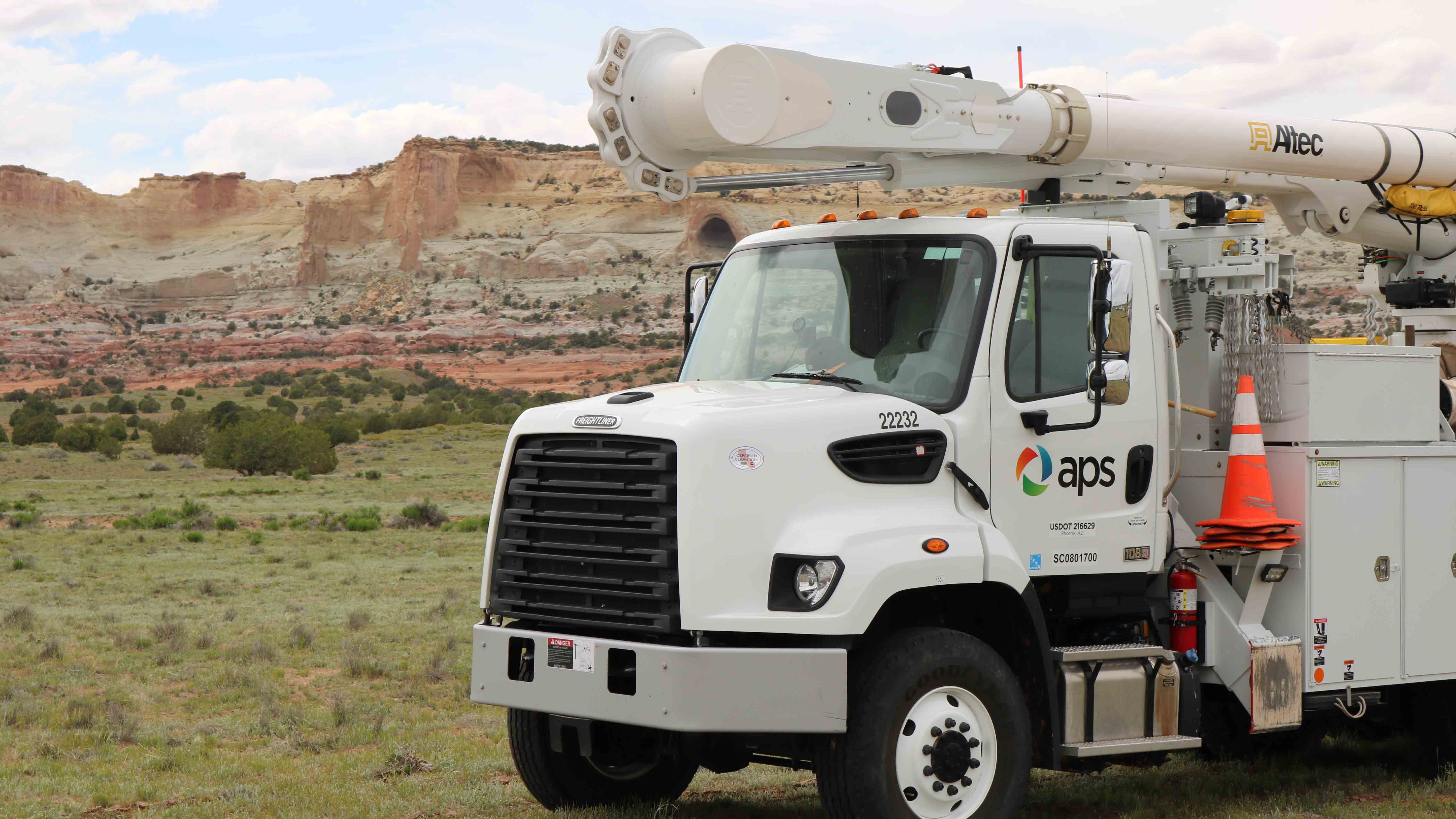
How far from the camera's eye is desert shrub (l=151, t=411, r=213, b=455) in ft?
160

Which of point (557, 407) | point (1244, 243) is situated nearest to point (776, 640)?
point (557, 407)

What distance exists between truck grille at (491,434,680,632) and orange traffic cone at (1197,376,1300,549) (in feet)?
11.1

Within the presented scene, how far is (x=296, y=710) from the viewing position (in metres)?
12.3

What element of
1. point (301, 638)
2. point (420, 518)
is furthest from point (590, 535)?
point (420, 518)

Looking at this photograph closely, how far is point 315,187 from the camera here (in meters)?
137

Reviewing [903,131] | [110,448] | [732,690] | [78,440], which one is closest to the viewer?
[732,690]

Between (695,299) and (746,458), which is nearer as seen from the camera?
(746,458)

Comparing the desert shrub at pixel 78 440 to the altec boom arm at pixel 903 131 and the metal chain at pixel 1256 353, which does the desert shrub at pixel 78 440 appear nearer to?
the altec boom arm at pixel 903 131

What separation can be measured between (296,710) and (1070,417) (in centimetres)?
757

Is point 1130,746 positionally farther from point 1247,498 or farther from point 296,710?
point 296,710

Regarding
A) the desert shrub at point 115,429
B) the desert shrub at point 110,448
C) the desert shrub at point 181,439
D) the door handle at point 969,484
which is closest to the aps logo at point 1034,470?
the door handle at point 969,484

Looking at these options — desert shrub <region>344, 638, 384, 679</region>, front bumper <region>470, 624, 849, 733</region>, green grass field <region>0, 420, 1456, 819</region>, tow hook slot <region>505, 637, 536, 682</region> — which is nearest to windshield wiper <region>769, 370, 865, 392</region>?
front bumper <region>470, 624, 849, 733</region>

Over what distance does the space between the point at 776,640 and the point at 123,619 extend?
13139 mm

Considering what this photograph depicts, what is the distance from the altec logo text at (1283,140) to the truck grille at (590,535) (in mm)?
5060
